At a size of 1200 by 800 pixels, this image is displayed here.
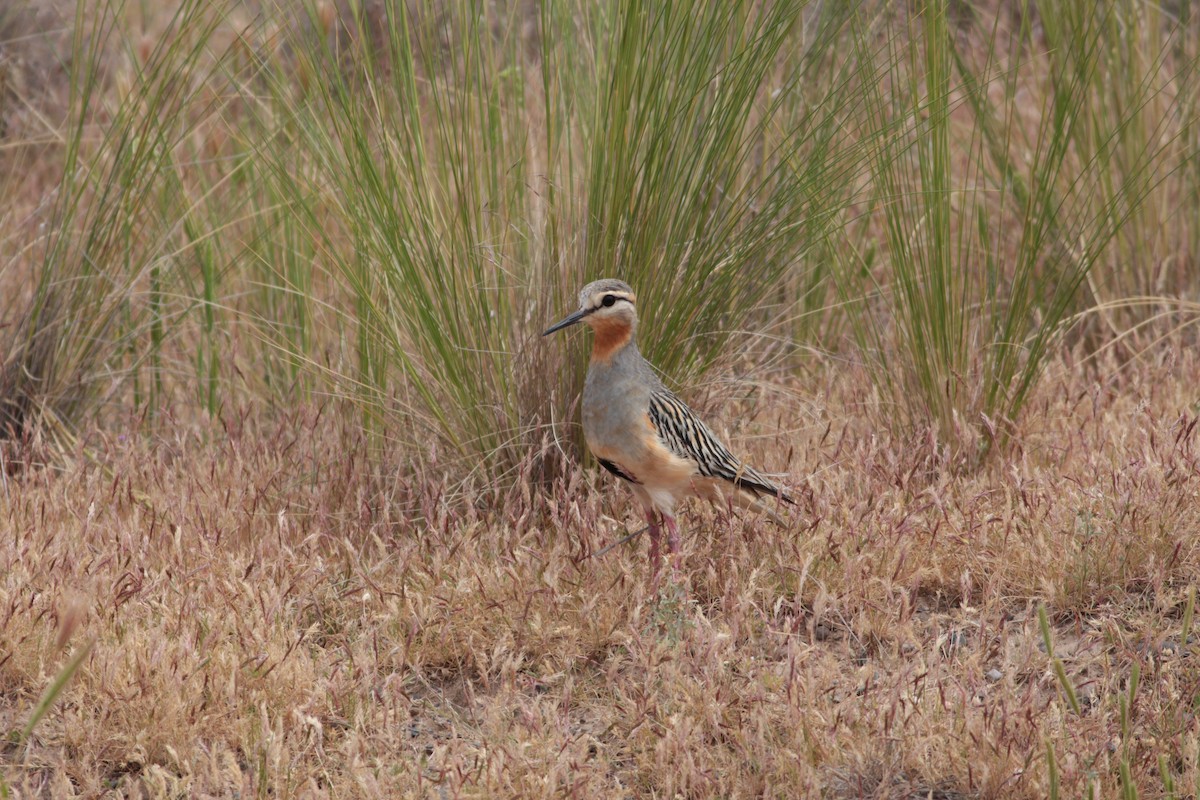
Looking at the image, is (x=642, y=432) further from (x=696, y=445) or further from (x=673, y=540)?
(x=673, y=540)

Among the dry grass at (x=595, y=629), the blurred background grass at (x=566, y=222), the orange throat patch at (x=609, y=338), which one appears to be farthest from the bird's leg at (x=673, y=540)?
the blurred background grass at (x=566, y=222)

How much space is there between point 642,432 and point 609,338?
1.03ft

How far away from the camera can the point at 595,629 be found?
3.59 meters

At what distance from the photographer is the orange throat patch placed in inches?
151

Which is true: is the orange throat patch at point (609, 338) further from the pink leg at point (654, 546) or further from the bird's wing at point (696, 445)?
the pink leg at point (654, 546)

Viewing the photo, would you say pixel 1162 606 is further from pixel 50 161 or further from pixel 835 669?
pixel 50 161

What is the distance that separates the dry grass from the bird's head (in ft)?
1.67

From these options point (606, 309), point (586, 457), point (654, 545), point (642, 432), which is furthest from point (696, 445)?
point (586, 457)

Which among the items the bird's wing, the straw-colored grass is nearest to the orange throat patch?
the bird's wing

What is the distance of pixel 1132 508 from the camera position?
12.4 feet

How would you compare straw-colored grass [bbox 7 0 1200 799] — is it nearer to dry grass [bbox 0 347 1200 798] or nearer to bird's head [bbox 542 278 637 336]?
dry grass [bbox 0 347 1200 798]

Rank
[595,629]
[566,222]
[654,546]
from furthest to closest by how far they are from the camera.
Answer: [566,222], [654,546], [595,629]

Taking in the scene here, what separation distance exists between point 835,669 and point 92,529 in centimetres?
222

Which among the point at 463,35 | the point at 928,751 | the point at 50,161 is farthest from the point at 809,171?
the point at 50,161
